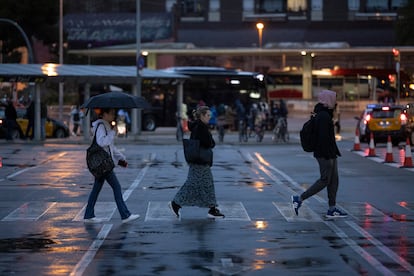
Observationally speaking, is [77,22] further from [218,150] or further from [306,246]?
[306,246]

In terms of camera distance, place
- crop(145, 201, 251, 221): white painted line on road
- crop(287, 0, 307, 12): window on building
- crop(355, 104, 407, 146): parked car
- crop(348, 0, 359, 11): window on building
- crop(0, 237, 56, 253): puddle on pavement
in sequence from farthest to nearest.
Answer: crop(287, 0, 307, 12): window on building
crop(348, 0, 359, 11): window on building
crop(355, 104, 407, 146): parked car
crop(145, 201, 251, 221): white painted line on road
crop(0, 237, 56, 253): puddle on pavement

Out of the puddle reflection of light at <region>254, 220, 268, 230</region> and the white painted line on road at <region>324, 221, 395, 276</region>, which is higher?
the white painted line on road at <region>324, 221, 395, 276</region>

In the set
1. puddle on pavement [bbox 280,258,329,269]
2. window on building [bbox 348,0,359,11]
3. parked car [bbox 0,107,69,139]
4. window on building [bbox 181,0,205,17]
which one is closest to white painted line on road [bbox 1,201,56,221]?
puddle on pavement [bbox 280,258,329,269]

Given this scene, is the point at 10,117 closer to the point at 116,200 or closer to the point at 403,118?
the point at 403,118

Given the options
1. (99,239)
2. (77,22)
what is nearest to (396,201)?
(99,239)

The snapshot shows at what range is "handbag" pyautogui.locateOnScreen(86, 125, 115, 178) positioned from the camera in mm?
15023

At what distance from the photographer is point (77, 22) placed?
81938 mm

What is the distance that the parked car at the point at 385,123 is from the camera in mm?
39625

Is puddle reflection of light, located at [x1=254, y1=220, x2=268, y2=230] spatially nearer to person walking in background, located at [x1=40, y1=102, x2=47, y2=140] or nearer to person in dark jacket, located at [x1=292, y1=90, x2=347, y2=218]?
person in dark jacket, located at [x1=292, y1=90, x2=347, y2=218]

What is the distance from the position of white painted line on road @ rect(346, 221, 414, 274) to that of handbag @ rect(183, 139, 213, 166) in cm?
226

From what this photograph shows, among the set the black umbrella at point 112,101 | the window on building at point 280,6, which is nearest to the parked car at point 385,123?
the black umbrella at point 112,101

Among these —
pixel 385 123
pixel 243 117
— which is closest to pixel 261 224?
pixel 385 123

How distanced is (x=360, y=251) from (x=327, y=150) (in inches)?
138

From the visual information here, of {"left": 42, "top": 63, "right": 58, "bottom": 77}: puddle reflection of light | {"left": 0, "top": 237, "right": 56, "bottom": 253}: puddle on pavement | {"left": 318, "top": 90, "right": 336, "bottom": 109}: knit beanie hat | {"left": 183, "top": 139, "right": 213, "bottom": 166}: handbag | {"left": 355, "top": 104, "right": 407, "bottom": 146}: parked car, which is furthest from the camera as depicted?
{"left": 42, "top": 63, "right": 58, "bottom": 77}: puddle reflection of light
